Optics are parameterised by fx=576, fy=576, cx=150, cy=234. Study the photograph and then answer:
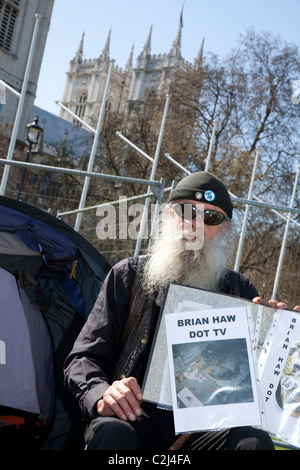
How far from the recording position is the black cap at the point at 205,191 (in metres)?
2.79

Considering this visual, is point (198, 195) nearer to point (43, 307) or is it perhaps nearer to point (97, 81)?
point (43, 307)

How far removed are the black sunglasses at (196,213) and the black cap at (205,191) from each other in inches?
1.7

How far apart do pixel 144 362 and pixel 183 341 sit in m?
0.33

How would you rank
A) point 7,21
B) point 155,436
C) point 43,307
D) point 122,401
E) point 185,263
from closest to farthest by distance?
point 122,401
point 155,436
point 185,263
point 43,307
point 7,21

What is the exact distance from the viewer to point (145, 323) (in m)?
2.52

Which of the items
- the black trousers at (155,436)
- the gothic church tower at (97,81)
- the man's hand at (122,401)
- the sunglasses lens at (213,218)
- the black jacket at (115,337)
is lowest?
the black trousers at (155,436)

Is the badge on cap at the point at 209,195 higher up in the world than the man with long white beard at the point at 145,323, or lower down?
higher up

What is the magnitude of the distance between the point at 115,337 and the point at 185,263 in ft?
1.61

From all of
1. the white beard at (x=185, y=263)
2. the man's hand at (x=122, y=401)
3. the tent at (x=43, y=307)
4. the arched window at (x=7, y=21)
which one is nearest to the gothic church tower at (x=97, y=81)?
the arched window at (x=7, y=21)

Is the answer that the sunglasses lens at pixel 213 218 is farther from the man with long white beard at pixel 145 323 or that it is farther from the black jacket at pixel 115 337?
the black jacket at pixel 115 337

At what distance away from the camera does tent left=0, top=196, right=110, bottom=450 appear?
3760 millimetres

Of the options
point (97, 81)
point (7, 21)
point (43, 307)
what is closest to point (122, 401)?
point (43, 307)

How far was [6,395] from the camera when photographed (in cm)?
417
